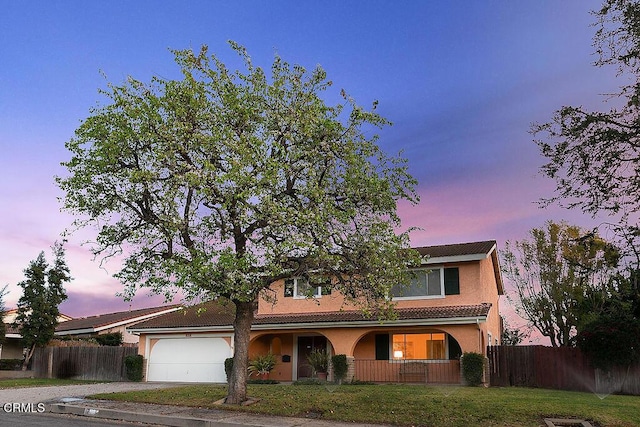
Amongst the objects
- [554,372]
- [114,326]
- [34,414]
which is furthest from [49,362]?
[554,372]

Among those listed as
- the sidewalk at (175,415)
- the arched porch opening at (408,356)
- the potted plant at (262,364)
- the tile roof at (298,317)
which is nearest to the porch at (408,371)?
the arched porch opening at (408,356)

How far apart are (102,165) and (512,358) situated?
58.1ft

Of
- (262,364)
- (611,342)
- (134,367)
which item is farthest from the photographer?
(134,367)

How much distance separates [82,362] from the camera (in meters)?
32.9

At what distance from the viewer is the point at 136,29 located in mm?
16453

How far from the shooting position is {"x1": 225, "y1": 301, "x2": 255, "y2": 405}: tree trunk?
52.0 ft

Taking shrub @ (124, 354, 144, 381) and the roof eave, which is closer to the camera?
the roof eave

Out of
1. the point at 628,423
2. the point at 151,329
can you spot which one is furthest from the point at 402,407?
the point at 151,329

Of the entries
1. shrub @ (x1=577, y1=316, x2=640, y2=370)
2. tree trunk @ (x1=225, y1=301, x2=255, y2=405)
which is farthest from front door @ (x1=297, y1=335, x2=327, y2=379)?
tree trunk @ (x1=225, y1=301, x2=255, y2=405)

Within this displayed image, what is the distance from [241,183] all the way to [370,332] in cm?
1418

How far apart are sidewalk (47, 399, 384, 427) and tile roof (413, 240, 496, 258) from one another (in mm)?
13435

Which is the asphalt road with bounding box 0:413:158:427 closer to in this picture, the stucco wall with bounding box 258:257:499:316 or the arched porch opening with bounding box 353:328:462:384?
the stucco wall with bounding box 258:257:499:316

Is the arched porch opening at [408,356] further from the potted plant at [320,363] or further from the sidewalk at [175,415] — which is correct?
the sidewalk at [175,415]

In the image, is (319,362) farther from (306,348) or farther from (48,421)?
(48,421)
